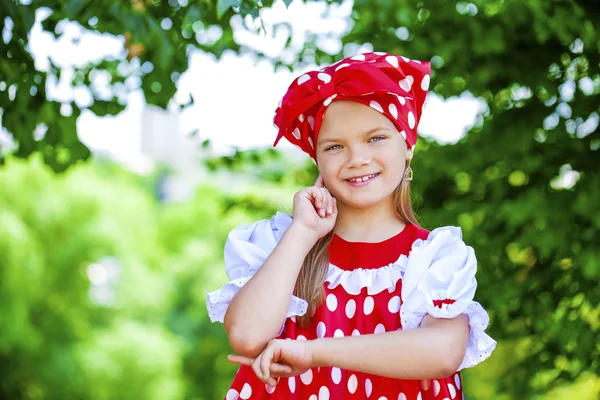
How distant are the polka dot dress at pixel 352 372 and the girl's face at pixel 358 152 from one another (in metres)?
0.17

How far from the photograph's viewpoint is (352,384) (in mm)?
2230

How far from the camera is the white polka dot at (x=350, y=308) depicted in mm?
2262

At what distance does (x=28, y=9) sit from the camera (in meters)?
3.26

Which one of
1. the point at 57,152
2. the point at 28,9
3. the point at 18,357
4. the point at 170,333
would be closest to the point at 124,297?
the point at 170,333

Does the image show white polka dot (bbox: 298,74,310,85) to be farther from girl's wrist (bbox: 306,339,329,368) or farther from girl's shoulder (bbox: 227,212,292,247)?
girl's wrist (bbox: 306,339,329,368)

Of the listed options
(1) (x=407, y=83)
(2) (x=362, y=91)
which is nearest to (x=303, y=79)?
(2) (x=362, y=91)

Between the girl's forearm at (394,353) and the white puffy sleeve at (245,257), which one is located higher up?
the white puffy sleeve at (245,257)

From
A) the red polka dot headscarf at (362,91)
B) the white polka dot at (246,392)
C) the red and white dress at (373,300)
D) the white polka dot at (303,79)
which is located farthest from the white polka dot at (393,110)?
the white polka dot at (246,392)

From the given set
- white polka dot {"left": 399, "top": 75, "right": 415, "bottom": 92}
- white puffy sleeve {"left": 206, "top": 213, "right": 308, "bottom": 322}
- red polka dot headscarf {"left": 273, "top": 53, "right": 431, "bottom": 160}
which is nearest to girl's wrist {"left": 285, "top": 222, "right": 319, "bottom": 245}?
white puffy sleeve {"left": 206, "top": 213, "right": 308, "bottom": 322}

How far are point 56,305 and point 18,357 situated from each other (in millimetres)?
1493

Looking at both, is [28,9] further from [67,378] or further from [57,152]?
[67,378]

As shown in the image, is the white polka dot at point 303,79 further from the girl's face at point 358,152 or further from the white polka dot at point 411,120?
the white polka dot at point 411,120

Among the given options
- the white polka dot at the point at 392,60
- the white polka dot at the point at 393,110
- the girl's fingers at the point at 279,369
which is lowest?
the girl's fingers at the point at 279,369

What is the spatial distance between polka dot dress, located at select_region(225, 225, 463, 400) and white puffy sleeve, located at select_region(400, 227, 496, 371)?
7cm
